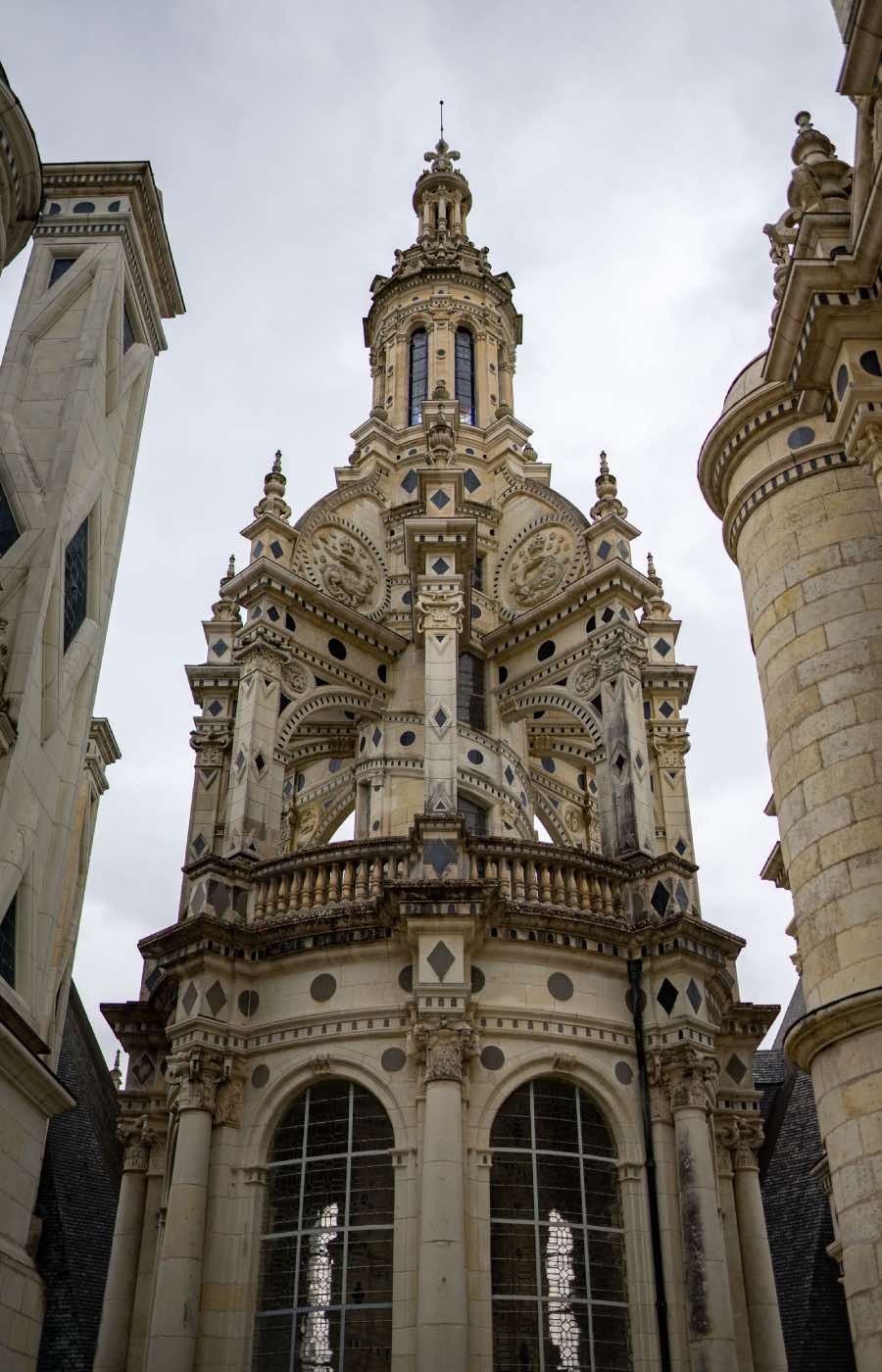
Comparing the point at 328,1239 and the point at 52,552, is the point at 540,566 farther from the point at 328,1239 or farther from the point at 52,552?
the point at 52,552

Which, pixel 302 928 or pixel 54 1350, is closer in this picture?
pixel 302 928

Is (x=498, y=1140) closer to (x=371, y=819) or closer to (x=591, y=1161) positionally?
(x=591, y=1161)

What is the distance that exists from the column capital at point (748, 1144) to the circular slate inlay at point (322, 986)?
802 centimetres

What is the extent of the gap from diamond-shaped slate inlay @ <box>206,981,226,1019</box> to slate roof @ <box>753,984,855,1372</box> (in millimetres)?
13170

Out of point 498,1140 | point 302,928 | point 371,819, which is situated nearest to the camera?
point 498,1140

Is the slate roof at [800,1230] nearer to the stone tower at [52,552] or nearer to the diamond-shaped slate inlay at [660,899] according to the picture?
the diamond-shaped slate inlay at [660,899]

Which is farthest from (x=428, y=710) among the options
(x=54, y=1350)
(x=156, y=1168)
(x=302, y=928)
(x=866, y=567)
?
(x=54, y=1350)

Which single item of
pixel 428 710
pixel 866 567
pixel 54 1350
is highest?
pixel 428 710

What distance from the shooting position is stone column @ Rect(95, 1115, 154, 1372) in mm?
21047

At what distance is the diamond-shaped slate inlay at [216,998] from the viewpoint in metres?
20.0

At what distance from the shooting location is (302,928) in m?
20.2

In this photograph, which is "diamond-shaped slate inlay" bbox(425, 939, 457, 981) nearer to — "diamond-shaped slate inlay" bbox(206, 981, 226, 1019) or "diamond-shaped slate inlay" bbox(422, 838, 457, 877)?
"diamond-shaped slate inlay" bbox(422, 838, 457, 877)

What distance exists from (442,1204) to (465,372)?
75.2 feet

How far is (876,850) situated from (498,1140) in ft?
31.2
